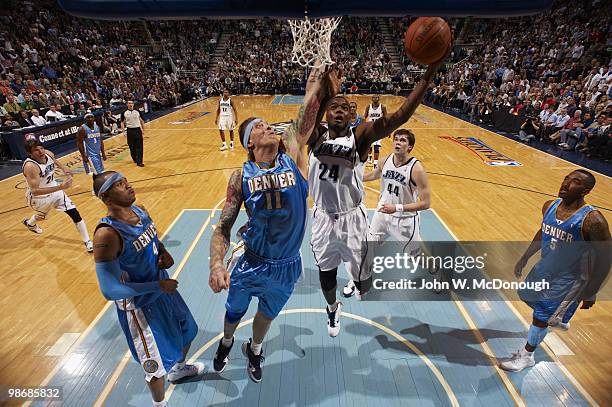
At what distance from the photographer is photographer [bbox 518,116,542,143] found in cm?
1424

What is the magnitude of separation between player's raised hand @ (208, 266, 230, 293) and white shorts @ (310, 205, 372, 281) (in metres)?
1.57

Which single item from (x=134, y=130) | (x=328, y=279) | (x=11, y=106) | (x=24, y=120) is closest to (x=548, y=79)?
(x=134, y=130)

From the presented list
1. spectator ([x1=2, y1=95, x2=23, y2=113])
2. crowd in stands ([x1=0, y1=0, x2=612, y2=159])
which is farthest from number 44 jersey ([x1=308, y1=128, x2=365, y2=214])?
spectator ([x1=2, y1=95, x2=23, y2=113])

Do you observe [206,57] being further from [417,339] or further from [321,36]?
[417,339]

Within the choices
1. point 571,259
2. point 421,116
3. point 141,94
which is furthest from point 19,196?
point 421,116

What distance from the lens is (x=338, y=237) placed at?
4039 mm

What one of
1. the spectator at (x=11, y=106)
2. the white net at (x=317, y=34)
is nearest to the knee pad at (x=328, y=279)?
the white net at (x=317, y=34)

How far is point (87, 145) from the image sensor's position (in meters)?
8.41

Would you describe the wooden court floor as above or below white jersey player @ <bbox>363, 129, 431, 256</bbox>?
below

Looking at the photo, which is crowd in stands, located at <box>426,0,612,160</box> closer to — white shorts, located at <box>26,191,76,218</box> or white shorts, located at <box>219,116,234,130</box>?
white shorts, located at <box>219,116,234,130</box>

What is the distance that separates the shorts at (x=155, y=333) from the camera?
286 cm

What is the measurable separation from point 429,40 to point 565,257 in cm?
219

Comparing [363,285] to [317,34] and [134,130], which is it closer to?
[317,34]

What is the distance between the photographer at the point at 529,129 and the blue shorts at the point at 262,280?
45.6ft
